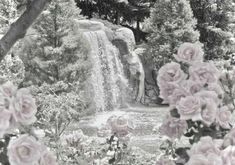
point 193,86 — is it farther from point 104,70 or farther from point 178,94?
point 104,70

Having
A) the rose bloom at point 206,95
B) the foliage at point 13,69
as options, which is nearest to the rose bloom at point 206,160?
the rose bloom at point 206,95

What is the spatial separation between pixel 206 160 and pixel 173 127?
15.2 inches

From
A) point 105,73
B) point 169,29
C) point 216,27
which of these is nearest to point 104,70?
point 105,73

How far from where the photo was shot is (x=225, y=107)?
196 cm

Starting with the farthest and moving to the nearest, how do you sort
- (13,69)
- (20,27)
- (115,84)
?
(115,84) < (13,69) < (20,27)

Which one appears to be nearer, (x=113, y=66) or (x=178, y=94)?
(x=178, y=94)

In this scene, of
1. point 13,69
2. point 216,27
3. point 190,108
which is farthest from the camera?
point 216,27

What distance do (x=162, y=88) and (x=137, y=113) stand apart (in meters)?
12.5

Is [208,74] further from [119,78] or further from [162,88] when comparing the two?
[119,78]

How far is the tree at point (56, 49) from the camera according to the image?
12984 millimetres

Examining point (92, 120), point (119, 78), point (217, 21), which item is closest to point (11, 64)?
point (92, 120)

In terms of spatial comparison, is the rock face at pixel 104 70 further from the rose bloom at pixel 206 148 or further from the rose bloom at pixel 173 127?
the rose bloom at pixel 206 148

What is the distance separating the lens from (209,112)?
187 cm

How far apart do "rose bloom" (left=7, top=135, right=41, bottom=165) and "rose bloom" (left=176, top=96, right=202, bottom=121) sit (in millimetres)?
461
